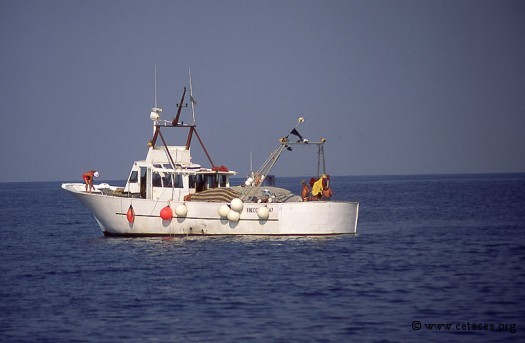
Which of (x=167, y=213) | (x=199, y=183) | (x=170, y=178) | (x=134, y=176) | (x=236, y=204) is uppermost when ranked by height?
(x=134, y=176)

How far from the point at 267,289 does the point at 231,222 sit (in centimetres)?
1159

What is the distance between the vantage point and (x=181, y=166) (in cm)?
4109

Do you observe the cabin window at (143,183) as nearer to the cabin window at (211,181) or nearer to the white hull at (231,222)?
the white hull at (231,222)

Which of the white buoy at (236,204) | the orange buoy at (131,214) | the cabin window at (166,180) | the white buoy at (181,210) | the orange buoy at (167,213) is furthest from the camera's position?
the cabin window at (166,180)

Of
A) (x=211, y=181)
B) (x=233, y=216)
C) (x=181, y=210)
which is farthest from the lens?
(x=211, y=181)

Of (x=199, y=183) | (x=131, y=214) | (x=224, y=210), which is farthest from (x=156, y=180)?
(x=224, y=210)

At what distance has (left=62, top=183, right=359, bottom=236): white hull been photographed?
37.3 metres

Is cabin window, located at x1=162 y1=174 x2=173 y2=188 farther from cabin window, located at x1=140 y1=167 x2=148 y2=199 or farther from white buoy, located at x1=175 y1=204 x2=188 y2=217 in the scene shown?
white buoy, located at x1=175 y1=204 x2=188 y2=217

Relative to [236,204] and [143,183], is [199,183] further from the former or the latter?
[236,204]

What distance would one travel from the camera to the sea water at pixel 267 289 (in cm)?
2095

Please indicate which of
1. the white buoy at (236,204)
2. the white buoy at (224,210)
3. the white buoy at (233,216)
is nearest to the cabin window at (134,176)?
the white buoy at (224,210)

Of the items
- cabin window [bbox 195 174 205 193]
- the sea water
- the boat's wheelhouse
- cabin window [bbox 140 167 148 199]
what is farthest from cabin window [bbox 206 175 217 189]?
the sea water

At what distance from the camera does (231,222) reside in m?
38.2

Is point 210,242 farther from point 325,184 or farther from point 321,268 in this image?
point 321,268
